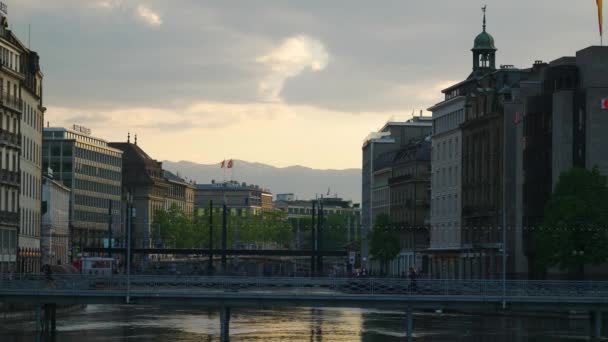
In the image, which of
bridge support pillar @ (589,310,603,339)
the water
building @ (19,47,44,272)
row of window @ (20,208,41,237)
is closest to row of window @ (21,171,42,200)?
building @ (19,47,44,272)

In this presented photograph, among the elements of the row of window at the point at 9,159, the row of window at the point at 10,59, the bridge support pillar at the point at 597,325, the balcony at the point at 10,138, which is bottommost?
the bridge support pillar at the point at 597,325

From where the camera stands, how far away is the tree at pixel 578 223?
130m

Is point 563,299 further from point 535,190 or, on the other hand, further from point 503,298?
point 535,190

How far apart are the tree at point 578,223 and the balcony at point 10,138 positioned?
46.8 metres

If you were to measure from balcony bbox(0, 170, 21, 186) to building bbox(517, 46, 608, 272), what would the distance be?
49538mm

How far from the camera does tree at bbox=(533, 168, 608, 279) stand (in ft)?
427

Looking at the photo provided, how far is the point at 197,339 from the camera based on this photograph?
100250mm

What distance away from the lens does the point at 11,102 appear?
452ft

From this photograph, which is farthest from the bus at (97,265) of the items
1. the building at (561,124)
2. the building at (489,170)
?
the building at (561,124)

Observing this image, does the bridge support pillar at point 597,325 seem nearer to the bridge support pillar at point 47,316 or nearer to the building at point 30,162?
the bridge support pillar at point 47,316

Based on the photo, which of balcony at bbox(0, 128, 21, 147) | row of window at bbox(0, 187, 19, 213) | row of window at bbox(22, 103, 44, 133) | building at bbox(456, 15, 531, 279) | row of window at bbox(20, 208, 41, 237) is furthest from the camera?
building at bbox(456, 15, 531, 279)

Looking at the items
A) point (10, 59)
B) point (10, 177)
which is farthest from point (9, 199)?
point (10, 59)

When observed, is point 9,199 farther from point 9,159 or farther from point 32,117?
point 32,117

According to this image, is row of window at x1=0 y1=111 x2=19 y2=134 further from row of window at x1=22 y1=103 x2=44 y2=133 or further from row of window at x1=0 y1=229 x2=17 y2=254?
row of window at x1=0 y1=229 x2=17 y2=254
